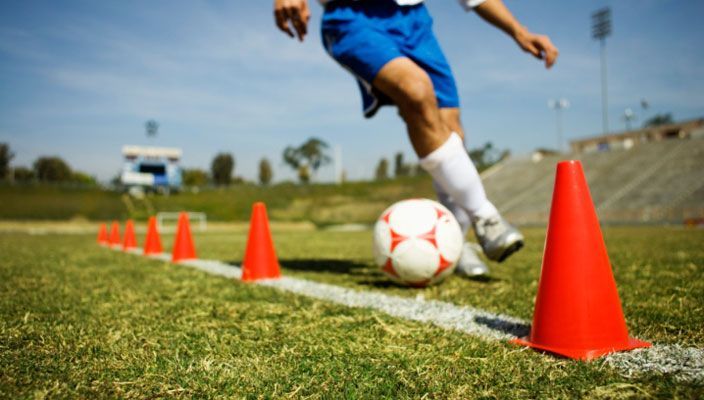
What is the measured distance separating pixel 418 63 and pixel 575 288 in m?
2.10

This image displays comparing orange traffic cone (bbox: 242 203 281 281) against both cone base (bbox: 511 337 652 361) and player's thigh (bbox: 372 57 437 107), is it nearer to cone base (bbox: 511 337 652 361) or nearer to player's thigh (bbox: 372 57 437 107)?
player's thigh (bbox: 372 57 437 107)

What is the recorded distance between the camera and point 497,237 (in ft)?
9.78

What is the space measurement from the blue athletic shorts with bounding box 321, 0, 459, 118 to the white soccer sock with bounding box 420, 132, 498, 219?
Result: 22.9 inches

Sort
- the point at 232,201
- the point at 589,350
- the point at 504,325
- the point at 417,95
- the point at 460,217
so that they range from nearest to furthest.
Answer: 1. the point at 589,350
2. the point at 504,325
3. the point at 417,95
4. the point at 460,217
5. the point at 232,201

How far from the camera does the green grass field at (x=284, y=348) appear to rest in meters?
1.29

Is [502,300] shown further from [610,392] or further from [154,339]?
[154,339]

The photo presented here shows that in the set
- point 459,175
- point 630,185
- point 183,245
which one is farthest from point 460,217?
point 630,185

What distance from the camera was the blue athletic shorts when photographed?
3.03 metres

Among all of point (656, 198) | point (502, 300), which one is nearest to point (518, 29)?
point (502, 300)

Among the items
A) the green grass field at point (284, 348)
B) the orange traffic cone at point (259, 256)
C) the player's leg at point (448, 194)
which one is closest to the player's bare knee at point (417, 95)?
the player's leg at point (448, 194)

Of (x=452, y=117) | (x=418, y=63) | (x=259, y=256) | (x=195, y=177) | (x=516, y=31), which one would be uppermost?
(x=195, y=177)

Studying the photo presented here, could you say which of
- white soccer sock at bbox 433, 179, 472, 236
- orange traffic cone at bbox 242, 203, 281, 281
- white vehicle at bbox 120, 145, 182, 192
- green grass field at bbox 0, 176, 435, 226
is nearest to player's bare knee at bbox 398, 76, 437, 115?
white soccer sock at bbox 433, 179, 472, 236

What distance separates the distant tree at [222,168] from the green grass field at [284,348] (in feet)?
257

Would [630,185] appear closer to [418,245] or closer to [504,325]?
[418,245]
